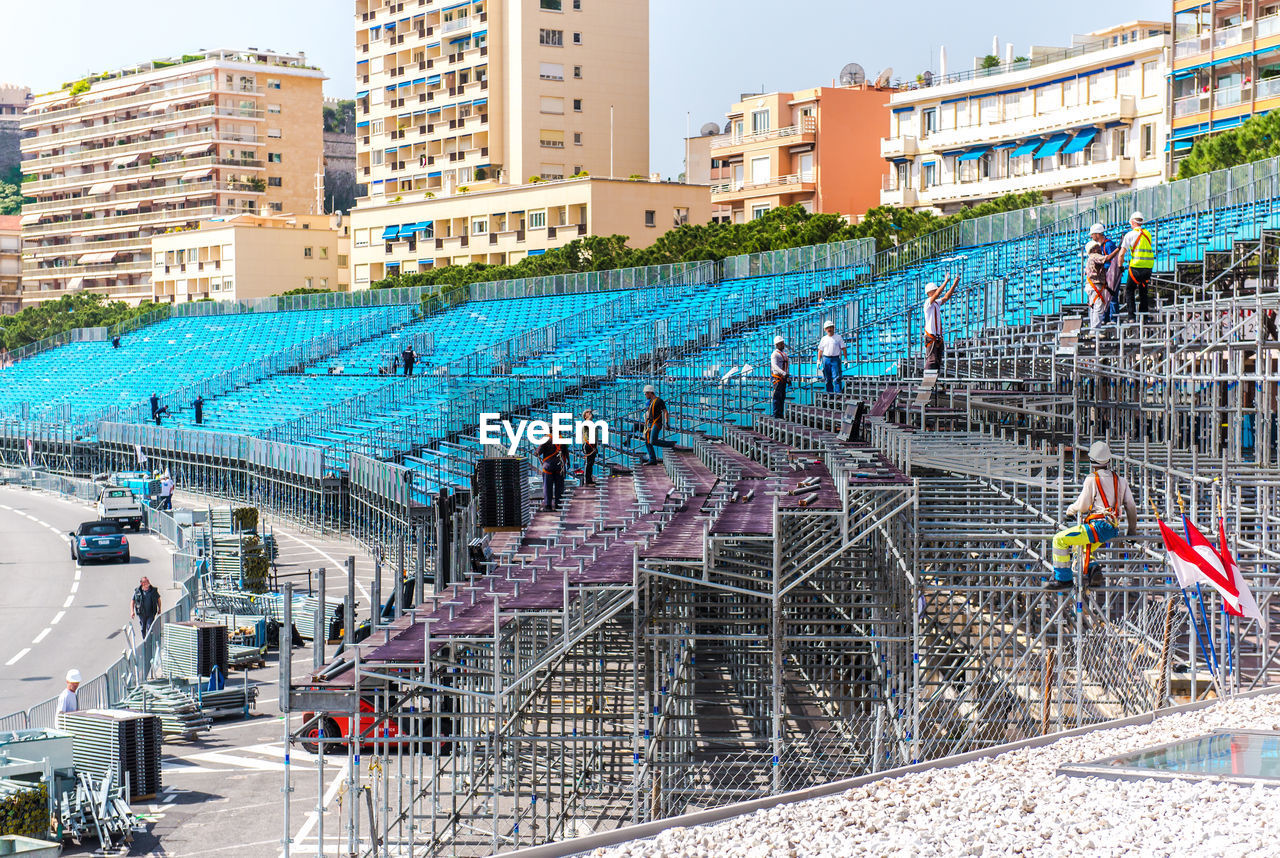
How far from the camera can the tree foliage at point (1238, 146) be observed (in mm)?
46500

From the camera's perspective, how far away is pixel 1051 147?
6969 cm

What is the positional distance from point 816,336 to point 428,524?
1417cm

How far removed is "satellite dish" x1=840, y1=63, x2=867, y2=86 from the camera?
87500 millimetres

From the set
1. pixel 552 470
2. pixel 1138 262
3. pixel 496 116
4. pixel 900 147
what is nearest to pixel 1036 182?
pixel 900 147

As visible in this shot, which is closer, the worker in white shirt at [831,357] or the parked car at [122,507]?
the worker in white shirt at [831,357]

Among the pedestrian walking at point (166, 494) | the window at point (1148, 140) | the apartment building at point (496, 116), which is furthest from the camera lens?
the apartment building at point (496, 116)

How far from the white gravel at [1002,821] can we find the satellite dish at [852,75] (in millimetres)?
79045

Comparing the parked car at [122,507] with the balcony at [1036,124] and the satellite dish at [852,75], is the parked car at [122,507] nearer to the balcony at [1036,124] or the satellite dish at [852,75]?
the balcony at [1036,124]

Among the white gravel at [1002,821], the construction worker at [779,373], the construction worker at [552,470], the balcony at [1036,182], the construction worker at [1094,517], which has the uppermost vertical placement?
the balcony at [1036,182]

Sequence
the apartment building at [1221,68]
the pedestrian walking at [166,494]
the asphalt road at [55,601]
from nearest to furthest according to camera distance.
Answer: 1. the asphalt road at [55,601]
2. the pedestrian walking at [166,494]
3. the apartment building at [1221,68]

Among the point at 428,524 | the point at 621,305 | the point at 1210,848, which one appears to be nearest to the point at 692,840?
the point at 1210,848

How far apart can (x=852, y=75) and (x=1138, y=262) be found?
67.4 metres

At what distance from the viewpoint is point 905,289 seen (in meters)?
44.0

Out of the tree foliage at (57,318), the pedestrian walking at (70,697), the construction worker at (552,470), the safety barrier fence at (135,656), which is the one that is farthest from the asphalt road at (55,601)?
the tree foliage at (57,318)
